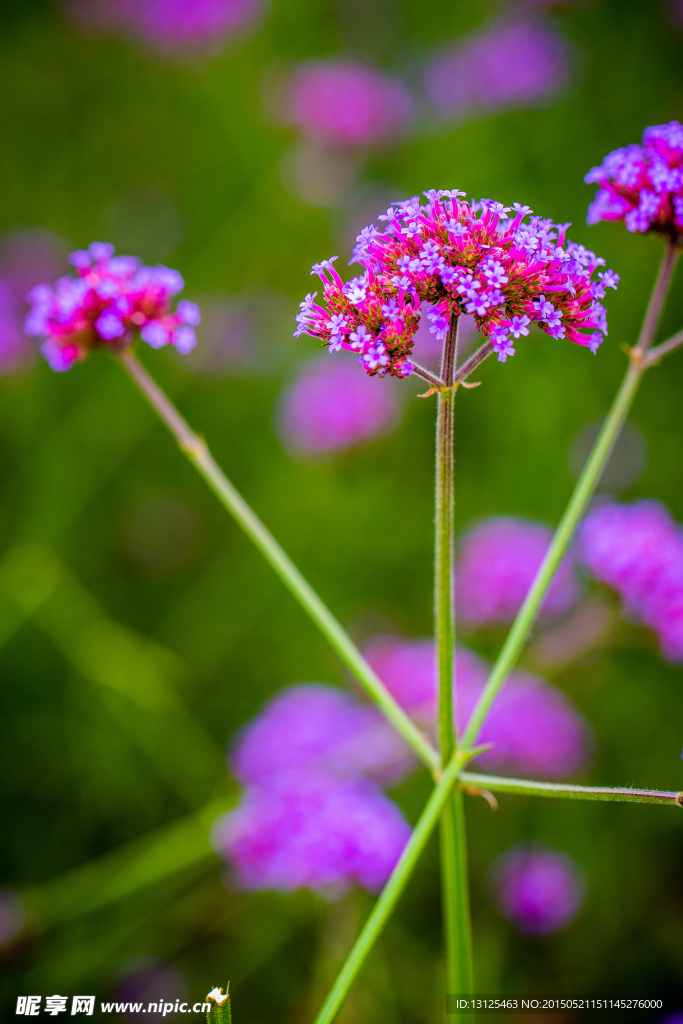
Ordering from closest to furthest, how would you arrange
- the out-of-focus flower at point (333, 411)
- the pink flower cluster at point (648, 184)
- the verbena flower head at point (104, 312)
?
the pink flower cluster at point (648, 184), the verbena flower head at point (104, 312), the out-of-focus flower at point (333, 411)

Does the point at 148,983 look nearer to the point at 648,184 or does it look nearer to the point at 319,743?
the point at 319,743

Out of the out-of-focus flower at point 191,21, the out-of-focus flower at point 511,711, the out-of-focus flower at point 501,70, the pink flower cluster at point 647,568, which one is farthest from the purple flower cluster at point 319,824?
the out-of-focus flower at point 191,21

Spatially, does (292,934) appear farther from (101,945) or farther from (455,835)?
(455,835)

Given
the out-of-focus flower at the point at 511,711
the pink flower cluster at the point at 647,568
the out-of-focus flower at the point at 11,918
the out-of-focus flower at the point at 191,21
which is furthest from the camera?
the out-of-focus flower at the point at 191,21

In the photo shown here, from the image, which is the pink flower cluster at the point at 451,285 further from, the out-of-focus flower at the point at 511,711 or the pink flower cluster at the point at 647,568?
the out-of-focus flower at the point at 511,711

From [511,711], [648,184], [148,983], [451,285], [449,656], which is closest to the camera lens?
[451,285]

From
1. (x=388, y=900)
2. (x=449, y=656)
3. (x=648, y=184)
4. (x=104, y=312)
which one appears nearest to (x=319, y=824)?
(x=388, y=900)

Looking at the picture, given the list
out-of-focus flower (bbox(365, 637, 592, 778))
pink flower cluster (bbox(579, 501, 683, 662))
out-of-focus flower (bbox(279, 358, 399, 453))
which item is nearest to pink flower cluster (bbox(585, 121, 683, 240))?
pink flower cluster (bbox(579, 501, 683, 662))
